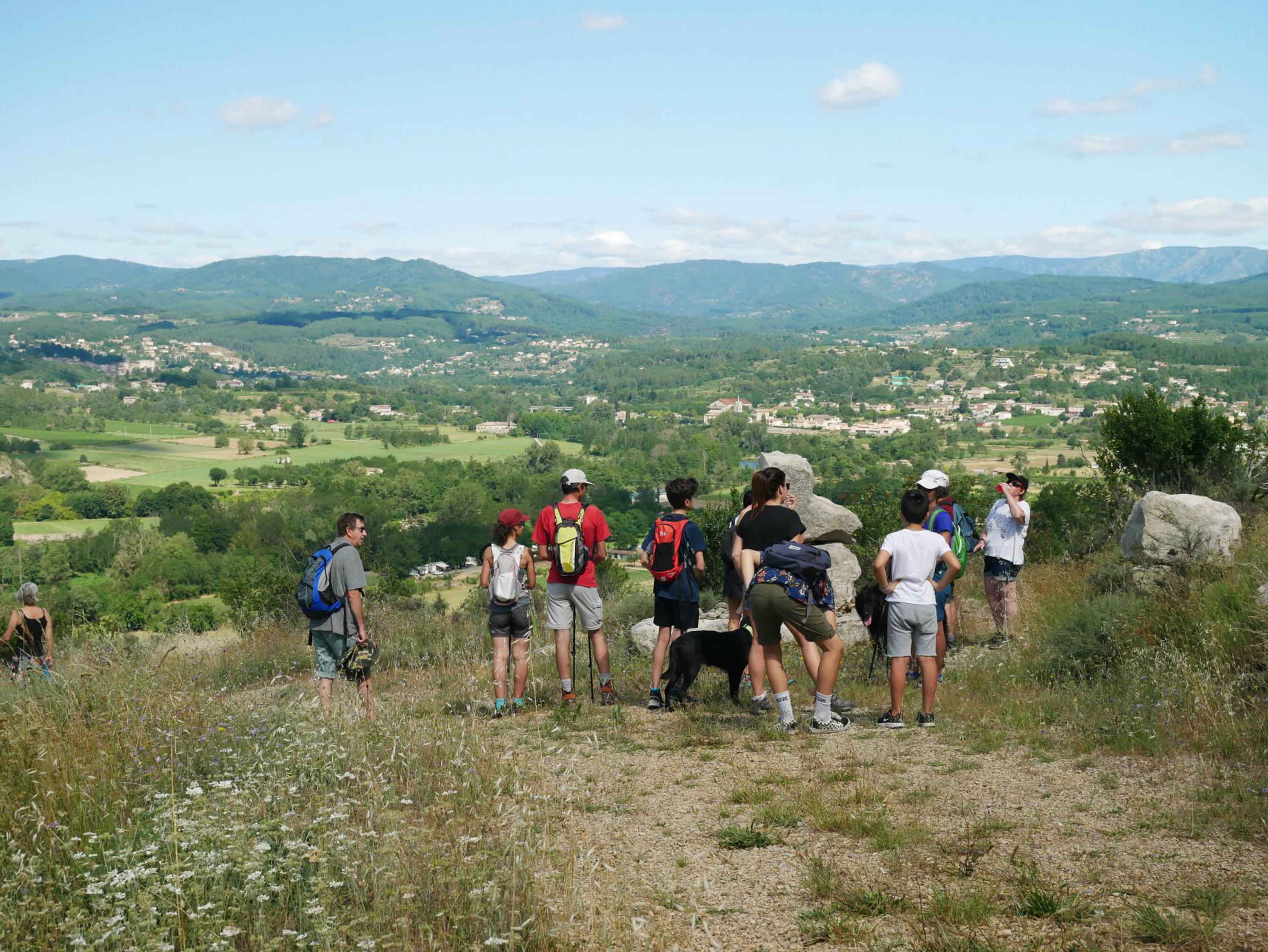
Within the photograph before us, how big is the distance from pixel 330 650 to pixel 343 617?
0.26 meters

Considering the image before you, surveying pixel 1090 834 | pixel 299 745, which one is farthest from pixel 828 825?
pixel 299 745

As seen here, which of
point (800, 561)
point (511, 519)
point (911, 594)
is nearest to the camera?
point (800, 561)

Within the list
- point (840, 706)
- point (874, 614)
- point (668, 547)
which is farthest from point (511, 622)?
point (874, 614)

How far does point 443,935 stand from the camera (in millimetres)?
3092

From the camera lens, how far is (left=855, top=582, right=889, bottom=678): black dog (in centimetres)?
730

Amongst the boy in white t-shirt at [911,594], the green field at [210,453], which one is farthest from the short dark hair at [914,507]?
the green field at [210,453]

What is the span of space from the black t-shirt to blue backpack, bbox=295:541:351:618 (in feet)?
8.68

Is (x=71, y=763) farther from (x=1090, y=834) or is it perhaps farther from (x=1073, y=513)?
(x=1073, y=513)

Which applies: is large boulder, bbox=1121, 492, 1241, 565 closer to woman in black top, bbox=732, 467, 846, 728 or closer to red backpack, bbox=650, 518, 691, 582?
woman in black top, bbox=732, 467, 846, 728

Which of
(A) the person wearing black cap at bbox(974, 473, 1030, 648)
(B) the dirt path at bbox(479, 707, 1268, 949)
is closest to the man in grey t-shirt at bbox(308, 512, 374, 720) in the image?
(B) the dirt path at bbox(479, 707, 1268, 949)

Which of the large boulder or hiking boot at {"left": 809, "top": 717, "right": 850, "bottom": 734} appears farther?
the large boulder

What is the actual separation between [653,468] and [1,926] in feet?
260

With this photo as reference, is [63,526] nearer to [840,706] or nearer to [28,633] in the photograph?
[28,633]

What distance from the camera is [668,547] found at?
663 centimetres
